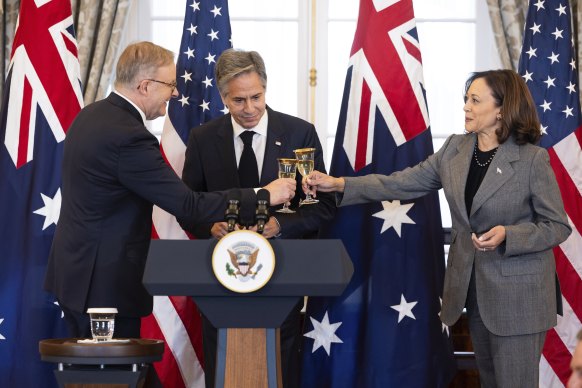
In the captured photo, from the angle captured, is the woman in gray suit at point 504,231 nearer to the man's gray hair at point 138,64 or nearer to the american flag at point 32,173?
the man's gray hair at point 138,64

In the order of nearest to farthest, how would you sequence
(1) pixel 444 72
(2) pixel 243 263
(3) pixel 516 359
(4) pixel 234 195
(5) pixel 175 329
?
1. (2) pixel 243 263
2. (4) pixel 234 195
3. (3) pixel 516 359
4. (5) pixel 175 329
5. (1) pixel 444 72

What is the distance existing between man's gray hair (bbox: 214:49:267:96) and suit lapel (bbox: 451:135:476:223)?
0.82 m

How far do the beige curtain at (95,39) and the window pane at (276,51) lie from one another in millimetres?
696

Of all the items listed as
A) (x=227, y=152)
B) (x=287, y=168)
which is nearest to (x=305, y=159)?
(x=287, y=168)

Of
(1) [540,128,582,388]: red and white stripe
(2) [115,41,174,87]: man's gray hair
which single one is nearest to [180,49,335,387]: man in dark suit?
(2) [115,41,174,87]: man's gray hair

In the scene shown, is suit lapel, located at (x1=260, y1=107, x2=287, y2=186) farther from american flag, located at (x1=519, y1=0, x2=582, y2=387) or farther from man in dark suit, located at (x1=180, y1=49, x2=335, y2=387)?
american flag, located at (x1=519, y1=0, x2=582, y2=387)

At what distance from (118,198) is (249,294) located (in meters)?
0.77

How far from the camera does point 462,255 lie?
11.2 ft

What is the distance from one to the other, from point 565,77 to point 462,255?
55.8 inches

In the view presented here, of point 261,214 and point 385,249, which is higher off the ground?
point 261,214

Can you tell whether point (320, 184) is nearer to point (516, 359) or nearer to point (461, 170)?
point (461, 170)

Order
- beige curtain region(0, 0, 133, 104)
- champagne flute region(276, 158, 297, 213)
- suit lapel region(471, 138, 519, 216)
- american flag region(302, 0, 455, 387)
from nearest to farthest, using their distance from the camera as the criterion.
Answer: champagne flute region(276, 158, 297, 213) → suit lapel region(471, 138, 519, 216) → american flag region(302, 0, 455, 387) → beige curtain region(0, 0, 133, 104)

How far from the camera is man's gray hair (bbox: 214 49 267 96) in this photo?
3.51m

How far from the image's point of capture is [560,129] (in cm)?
436
